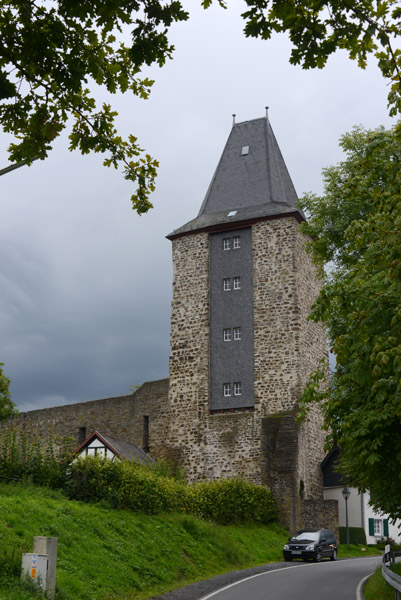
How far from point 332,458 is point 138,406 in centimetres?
1043

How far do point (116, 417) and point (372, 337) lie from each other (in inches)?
1172

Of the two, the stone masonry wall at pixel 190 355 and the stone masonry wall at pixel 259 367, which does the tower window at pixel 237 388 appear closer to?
the stone masonry wall at pixel 259 367

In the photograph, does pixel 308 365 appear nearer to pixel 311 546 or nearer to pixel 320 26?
pixel 311 546

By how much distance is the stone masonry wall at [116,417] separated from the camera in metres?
37.5

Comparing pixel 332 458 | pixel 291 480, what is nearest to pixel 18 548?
pixel 291 480

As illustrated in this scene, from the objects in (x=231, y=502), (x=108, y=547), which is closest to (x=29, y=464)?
(x=108, y=547)

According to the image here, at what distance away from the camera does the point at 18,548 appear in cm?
1317

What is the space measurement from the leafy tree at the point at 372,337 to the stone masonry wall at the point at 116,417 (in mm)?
22636

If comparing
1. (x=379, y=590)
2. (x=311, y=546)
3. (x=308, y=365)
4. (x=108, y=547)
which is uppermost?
(x=308, y=365)

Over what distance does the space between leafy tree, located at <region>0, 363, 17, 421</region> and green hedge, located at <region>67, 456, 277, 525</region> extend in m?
13.9

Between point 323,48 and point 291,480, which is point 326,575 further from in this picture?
point 323,48

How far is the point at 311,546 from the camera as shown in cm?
2558

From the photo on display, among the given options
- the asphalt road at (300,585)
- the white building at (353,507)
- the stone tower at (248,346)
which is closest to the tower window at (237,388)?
the stone tower at (248,346)

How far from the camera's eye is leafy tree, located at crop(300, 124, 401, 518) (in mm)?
9820
